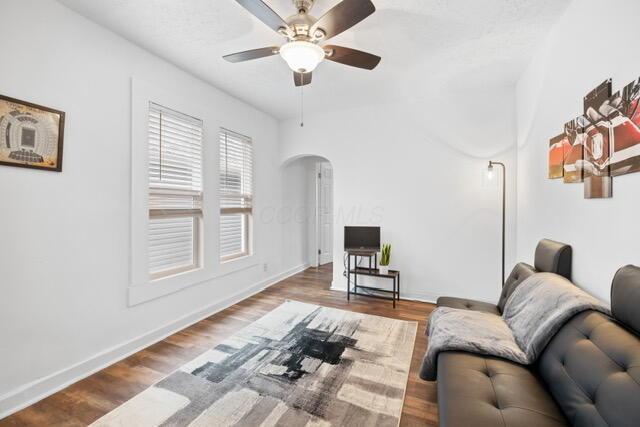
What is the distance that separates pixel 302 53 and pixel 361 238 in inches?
105

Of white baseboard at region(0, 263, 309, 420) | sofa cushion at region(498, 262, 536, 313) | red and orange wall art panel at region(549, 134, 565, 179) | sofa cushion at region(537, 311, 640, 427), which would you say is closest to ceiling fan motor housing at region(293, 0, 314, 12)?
red and orange wall art panel at region(549, 134, 565, 179)

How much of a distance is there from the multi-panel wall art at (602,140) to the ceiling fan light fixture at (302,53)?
165 cm

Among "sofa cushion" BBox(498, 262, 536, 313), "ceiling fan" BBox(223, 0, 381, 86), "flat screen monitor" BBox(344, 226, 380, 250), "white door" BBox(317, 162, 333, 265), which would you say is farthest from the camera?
"white door" BBox(317, 162, 333, 265)

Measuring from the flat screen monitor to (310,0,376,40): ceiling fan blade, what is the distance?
8.54 feet

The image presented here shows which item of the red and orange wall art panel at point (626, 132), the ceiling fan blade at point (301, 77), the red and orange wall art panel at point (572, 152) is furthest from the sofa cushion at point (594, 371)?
the ceiling fan blade at point (301, 77)

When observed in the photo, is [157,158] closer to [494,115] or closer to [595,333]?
[595,333]

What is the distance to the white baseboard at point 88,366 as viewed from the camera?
5.80 feet

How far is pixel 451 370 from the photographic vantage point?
1488 millimetres

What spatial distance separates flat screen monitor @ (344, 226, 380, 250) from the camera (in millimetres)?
3896

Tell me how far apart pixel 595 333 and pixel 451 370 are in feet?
2.17

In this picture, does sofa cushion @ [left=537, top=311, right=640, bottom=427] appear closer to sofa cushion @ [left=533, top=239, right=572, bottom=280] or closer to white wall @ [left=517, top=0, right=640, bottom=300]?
white wall @ [left=517, top=0, right=640, bottom=300]

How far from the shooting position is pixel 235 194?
378 cm

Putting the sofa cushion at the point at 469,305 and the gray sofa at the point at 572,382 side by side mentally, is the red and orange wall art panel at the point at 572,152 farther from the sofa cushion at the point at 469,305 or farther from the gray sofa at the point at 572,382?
the sofa cushion at the point at 469,305

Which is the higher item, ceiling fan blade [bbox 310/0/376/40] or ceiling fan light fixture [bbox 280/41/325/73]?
ceiling fan blade [bbox 310/0/376/40]
